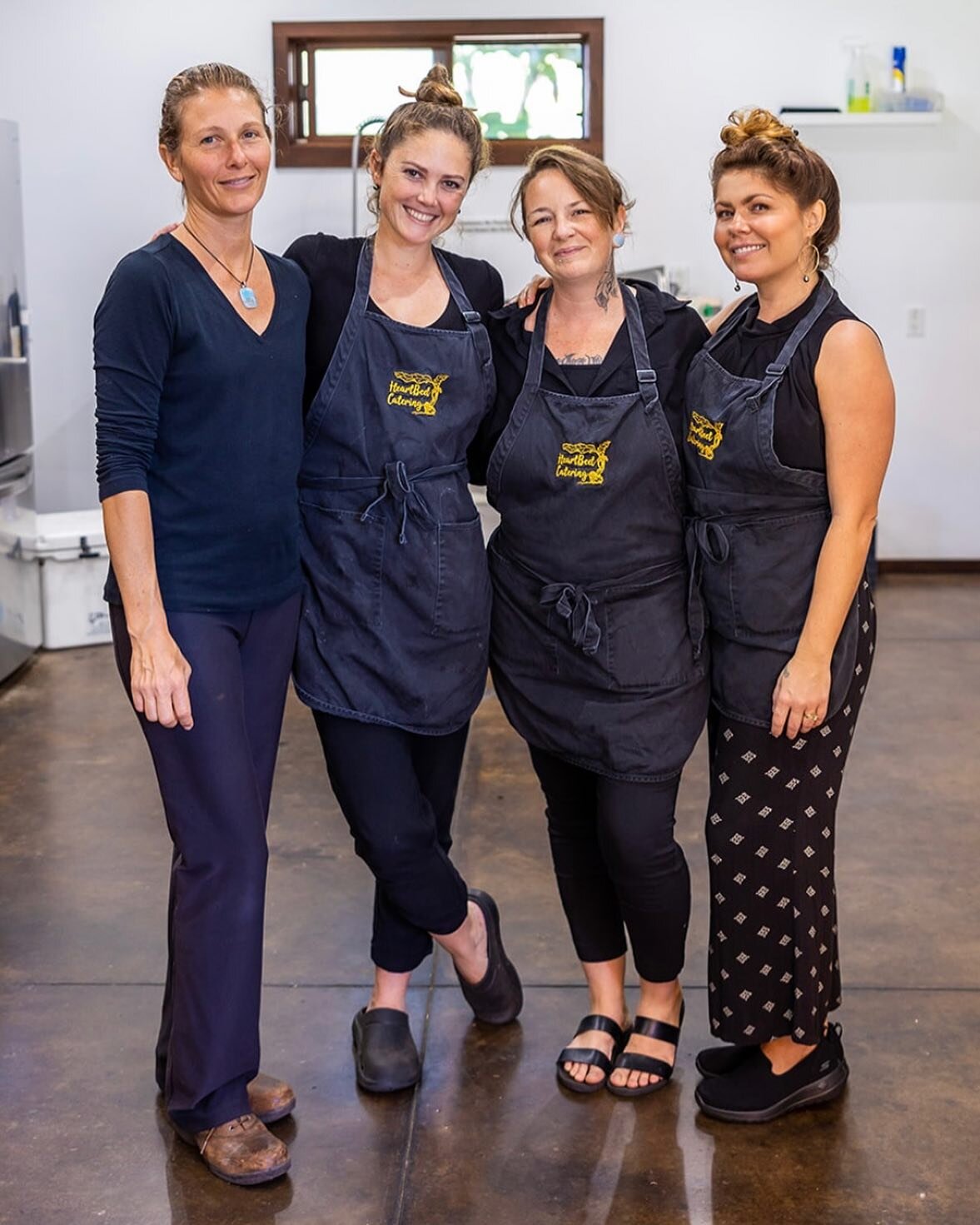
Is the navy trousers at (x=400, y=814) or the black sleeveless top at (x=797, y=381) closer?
the black sleeveless top at (x=797, y=381)

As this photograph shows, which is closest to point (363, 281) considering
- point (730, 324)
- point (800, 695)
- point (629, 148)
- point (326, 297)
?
point (326, 297)

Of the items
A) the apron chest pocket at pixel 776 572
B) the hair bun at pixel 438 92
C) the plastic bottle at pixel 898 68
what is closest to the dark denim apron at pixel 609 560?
the apron chest pocket at pixel 776 572

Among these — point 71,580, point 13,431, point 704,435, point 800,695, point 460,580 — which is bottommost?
point 71,580

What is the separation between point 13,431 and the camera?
5055 mm

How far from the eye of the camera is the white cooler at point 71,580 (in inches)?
211

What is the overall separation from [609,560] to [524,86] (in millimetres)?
4717

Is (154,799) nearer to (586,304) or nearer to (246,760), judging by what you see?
(246,760)

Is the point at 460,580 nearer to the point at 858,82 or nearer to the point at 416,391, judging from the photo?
the point at 416,391

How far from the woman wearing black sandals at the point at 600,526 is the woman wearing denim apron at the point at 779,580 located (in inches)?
2.4

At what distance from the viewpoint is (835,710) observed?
7.13ft

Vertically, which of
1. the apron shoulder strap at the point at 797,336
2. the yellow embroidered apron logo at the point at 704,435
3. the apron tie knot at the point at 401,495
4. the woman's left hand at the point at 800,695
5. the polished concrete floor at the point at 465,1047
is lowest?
the polished concrete floor at the point at 465,1047

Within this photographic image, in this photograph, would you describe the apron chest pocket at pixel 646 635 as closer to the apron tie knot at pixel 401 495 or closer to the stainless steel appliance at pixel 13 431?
the apron tie knot at pixel 401 495

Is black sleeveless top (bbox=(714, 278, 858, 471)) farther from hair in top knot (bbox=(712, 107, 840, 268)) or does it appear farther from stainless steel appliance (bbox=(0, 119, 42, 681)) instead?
stainless steel appliance (bbox=(0, 119, 42, 681))

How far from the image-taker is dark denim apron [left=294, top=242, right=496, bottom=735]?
2.20 m
